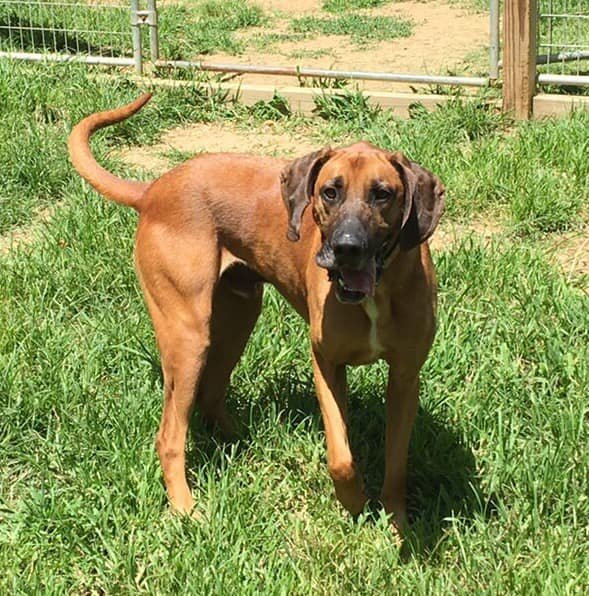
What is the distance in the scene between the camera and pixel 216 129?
25.1ft

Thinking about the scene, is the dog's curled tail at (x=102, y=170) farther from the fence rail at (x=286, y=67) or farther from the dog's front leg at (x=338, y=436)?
the fence rail at (x=286, y=67)

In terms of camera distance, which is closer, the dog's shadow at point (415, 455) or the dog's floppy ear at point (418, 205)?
the dog's floppy ear at point (418, 205)

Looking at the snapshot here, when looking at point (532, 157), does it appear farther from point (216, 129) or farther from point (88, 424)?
point (88, 424)

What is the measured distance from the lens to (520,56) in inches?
277

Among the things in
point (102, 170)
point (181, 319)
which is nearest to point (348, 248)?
point (181, 319)

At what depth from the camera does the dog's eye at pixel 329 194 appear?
131 inches

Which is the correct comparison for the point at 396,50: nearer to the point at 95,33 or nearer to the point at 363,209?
the point at 95,33

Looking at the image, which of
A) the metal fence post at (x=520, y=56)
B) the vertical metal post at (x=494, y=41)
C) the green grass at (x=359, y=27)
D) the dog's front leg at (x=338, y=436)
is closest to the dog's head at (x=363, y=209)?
the dog's front leg at (x=338, y=436)

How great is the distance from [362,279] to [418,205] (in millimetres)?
344

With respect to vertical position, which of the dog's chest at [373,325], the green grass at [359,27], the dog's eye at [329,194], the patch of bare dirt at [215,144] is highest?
the dog's eye at [329,194]

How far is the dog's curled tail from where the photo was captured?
13.9 feet

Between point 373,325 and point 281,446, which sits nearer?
point 373,325

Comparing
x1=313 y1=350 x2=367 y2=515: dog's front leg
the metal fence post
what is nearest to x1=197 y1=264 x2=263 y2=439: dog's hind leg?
x1=313 y1=350 x2=367 y2=515: dog's front leg

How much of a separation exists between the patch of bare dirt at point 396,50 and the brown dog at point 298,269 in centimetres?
425
